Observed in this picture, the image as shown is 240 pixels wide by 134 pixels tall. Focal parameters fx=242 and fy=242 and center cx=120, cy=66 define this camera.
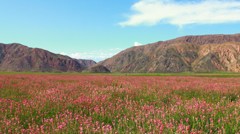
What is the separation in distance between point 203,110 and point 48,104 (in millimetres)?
4440

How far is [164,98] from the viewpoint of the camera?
9117 mm

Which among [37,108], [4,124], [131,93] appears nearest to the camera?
[4,124]

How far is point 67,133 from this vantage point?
4.46 m

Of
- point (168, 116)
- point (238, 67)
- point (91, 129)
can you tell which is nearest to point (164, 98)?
point (168, 116)

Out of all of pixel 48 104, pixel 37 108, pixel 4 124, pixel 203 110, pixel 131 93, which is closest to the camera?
pixel 4 124

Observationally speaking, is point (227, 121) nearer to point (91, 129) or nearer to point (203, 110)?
point (203, 110)

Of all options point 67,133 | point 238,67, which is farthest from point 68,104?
point 238,67

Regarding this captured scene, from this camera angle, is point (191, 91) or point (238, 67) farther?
point (238, 67)

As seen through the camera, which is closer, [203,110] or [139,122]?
[139,122]

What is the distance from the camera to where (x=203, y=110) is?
5.45 m

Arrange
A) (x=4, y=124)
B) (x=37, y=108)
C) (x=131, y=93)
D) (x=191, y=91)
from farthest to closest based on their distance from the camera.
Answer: (x=191, y=91), (x=131, y=93), (x=37, y=108), (x=4, y=124)

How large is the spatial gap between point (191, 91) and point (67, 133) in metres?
8.19

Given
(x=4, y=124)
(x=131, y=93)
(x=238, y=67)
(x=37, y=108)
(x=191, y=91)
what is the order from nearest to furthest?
(x=4, y=124) → (x=37, y=108) → (x=131, y=93) → (x=191, y=91) → (x=238, y=67)

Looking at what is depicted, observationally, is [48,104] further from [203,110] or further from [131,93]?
[203,110]
